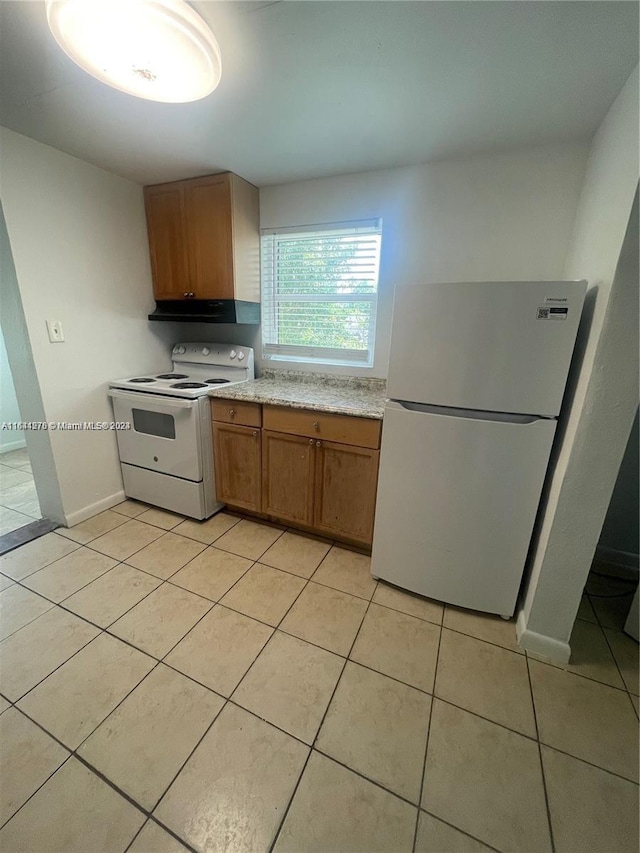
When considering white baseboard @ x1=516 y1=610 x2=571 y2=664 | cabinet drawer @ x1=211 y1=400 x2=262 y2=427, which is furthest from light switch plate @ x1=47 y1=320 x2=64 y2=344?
white baseboard @ x1=516 y1=610 x2=571 y2=664

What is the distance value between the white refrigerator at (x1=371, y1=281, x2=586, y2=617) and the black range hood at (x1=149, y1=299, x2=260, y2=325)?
48.9 inches

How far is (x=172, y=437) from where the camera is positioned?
219 centimetres

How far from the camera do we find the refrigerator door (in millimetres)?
1237

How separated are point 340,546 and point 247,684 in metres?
0.95

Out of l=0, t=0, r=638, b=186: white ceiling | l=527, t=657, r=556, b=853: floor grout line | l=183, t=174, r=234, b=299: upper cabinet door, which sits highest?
l=0, t=0, r=638, b=186: white ceiling

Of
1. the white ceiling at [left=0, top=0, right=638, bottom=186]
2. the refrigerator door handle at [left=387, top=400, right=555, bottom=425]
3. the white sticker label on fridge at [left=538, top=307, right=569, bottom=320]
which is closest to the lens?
the white ceiling at [left=0, top=0, right=638, bottom=186]

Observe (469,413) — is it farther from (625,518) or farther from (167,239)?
(167,239)

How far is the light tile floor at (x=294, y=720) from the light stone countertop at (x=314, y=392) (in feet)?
3.09

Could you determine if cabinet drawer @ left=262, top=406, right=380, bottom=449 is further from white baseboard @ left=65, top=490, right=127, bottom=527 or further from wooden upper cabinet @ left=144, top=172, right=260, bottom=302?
white baseboard @ left=65, top=490, right=127, bottom=527

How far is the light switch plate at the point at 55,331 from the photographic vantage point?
6.39 ft

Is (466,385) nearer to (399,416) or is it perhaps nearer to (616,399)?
(399,416)

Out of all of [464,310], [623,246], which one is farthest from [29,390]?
[623,246]

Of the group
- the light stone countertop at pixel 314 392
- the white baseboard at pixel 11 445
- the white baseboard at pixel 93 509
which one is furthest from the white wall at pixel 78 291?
the white baseboard at pixel 11 445

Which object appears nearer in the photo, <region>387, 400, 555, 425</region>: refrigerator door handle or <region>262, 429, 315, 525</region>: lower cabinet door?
<region>387, 400, 555, 425</region>: refrigerator door handle
